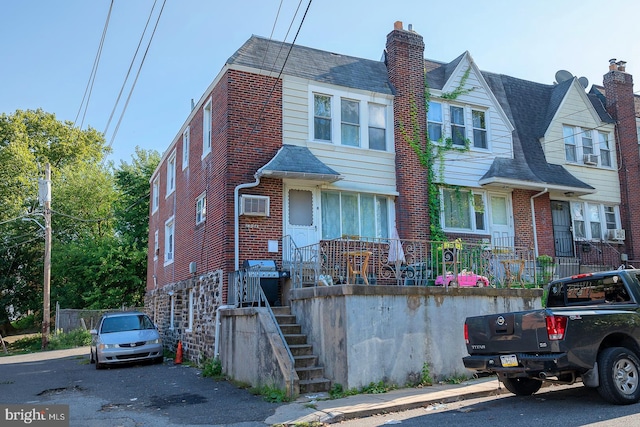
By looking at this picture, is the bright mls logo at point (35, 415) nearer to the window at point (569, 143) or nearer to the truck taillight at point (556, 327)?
the truck taillight at point (556, 327)

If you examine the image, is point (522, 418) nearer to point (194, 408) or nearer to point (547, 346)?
point (547, 346)

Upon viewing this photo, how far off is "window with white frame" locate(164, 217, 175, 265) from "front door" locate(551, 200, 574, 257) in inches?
513

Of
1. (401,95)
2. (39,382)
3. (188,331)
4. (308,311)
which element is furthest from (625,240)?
(39,382)

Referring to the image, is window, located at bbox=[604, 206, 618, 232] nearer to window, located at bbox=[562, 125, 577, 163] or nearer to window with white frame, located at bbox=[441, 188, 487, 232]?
window, located at bbox=[562, 125, 577, 163]

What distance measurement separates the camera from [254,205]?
13523 mm

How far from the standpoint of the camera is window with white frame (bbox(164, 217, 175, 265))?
65.3ft

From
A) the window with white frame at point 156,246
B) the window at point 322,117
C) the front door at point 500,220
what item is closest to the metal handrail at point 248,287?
the window at point 322,117

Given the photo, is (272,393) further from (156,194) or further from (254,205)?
(156,194)

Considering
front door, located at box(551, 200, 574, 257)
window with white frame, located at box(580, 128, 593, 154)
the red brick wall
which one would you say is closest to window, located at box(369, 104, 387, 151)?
the red brick wall

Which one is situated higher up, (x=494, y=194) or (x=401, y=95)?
(x=401, y=95)

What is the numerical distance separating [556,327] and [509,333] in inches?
27.6

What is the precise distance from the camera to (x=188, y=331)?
16.2 meters

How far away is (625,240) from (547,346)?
1440 cm

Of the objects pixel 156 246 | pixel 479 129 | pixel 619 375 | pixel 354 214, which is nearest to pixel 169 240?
pixel 156 246
